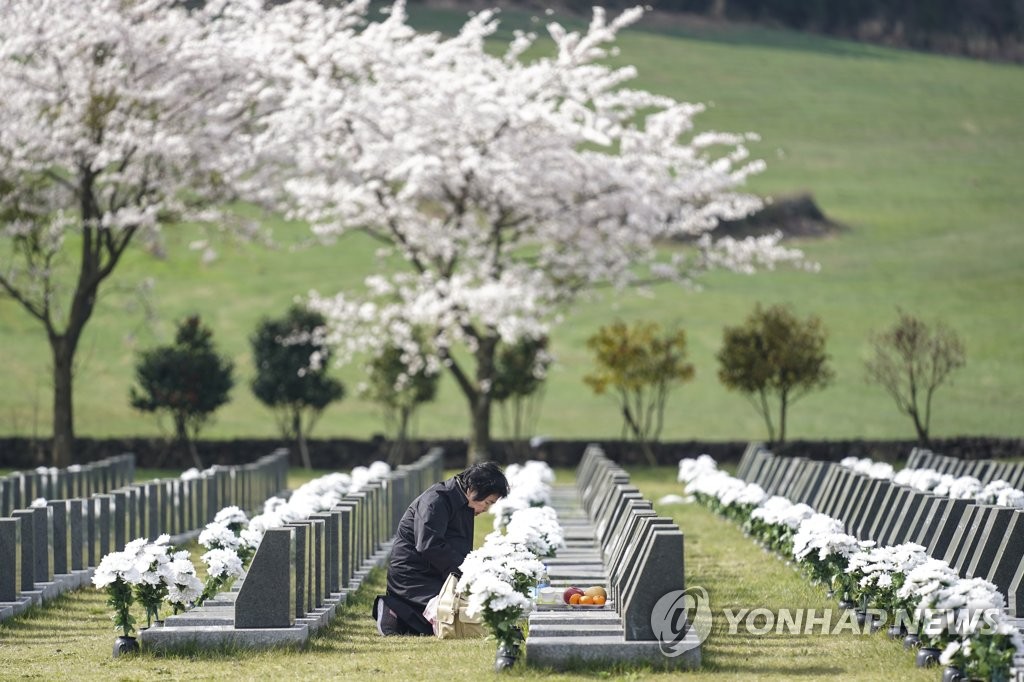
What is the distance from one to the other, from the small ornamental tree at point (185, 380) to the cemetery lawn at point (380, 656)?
Result: 21.7 meters

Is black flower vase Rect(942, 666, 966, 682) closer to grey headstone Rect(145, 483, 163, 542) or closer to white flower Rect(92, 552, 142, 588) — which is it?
white flower Rect(92, 552, 142, 588)

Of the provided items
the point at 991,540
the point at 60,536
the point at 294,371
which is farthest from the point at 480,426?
the point at 991,540

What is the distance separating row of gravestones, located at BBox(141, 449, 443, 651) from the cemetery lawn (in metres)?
0.14

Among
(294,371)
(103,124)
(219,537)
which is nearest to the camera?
(219,537)

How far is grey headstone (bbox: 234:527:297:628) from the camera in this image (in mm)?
10398

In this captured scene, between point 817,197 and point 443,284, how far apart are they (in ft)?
147

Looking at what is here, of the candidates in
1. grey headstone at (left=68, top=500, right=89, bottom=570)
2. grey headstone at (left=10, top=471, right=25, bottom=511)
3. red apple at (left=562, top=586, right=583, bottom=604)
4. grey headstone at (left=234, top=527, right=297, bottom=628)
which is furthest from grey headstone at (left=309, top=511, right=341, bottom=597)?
grey headstone at (left=10, top=471, right=25, bottom=511)

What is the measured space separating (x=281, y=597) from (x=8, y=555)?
3416 mm

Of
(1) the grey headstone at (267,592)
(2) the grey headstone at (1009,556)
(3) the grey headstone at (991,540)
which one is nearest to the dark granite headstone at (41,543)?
(1) the grey headstone at (267,592)

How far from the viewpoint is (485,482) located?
1091cm

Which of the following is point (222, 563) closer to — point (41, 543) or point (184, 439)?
point (41, 543)

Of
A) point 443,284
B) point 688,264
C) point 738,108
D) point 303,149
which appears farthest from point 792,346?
point 738,108

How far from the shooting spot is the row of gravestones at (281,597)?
10.2m

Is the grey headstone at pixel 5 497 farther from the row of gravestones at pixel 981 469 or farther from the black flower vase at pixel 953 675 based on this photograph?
the black flower vase at pixel 953 675
